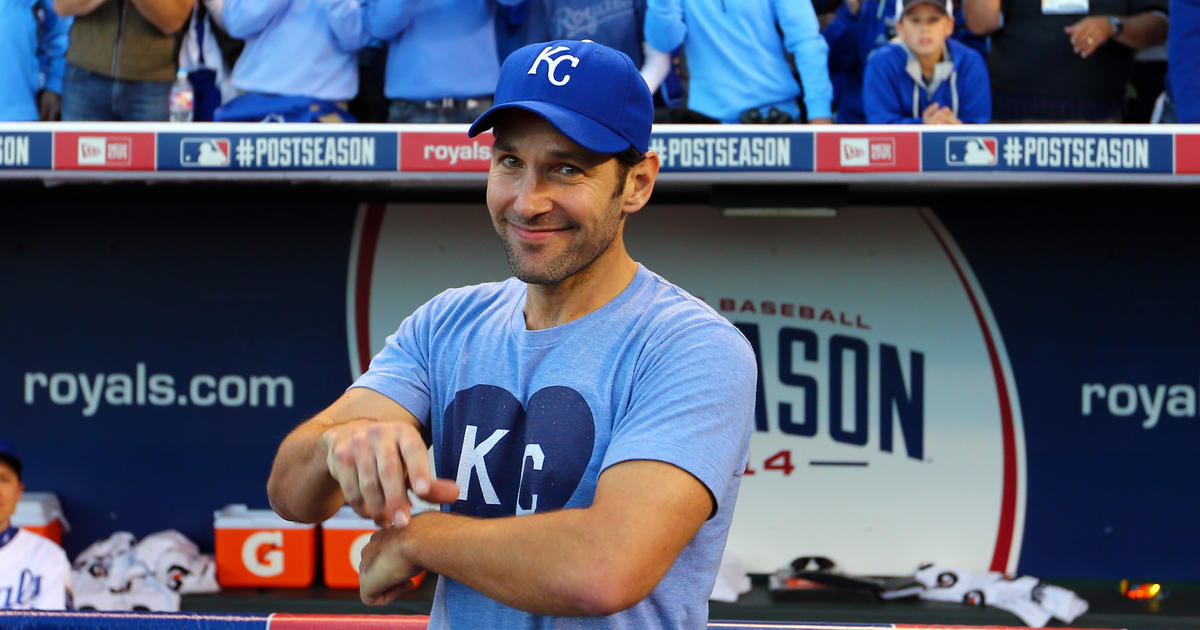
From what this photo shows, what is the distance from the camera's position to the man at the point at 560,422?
1210 mm

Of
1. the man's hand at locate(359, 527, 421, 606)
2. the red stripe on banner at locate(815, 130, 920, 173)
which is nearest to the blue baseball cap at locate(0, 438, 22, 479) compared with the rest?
the red stripe on banner at locate(815, 130, 920, 173)

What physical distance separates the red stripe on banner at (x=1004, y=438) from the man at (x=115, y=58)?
3.08 meters

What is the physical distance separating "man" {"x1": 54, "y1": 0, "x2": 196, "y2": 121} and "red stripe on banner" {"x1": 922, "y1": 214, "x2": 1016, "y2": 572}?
3.08 m

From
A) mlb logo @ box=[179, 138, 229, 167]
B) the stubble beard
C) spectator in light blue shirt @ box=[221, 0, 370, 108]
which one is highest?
spectator in light blue shirt @ box=[221, 0, 370, 108]

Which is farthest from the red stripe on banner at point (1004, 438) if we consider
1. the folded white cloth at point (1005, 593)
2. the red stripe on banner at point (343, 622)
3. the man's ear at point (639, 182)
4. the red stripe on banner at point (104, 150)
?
the man's ear at point (639, 182)

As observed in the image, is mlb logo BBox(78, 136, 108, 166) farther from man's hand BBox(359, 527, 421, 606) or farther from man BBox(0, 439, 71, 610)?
man's hand BBox(359, 527, 421, 606)

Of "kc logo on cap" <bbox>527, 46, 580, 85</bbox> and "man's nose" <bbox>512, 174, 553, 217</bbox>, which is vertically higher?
"kc logo on cap" <bbox>527, 46, 580, 85</bbox>

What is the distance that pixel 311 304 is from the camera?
5043mm

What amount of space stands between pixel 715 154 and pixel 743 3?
0.85 m

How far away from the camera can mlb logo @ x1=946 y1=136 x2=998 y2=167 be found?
3951 millimetres

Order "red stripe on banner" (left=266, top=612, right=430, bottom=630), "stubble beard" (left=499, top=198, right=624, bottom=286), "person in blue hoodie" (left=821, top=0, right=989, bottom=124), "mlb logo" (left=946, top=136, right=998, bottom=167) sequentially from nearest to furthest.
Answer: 1. "stubble beard" (left=499, top=198, right=624, bottom=286)
2. "red stripe on banner" (left=266, top=612, right=430, bottom=630)
3. "mlb logo" (left=946, top=136, right=998, bottom=167)
4. "person in blue hoodie" (left=821, top=0, right=989, bottom=124)

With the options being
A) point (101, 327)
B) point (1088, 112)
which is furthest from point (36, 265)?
point (1088, 112)

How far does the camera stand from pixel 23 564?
168 inches

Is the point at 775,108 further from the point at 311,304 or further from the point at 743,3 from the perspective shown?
the point at 311,304
